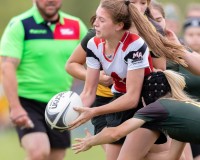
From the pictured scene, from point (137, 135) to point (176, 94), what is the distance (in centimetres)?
42

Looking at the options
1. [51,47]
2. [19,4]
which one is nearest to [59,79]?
[51,47]

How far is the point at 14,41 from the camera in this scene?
909cm

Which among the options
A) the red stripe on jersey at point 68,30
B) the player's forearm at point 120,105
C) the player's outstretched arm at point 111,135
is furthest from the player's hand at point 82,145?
the red stripe on jersey at point 68,30

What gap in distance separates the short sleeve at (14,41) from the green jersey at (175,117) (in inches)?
105

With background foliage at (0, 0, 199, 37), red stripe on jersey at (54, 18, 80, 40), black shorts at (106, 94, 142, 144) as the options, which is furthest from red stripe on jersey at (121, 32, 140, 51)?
background foliage at (0, 0, 199, 37)

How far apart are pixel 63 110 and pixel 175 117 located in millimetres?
900

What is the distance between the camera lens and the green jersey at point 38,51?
9141mm

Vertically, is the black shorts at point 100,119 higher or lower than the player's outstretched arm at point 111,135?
lower

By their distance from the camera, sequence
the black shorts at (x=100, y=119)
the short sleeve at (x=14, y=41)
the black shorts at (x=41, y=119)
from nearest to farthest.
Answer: the black shorts at (x=100, y=119)
the short sleeve at (x=14, y=41)
the black shorts at (x=41, y=119)

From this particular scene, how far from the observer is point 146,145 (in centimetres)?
694

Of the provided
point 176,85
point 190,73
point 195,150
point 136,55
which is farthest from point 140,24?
point 195,150

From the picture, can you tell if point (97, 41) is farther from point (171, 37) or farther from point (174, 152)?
point (174, 152)

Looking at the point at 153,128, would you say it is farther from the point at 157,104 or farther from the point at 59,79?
the point at 59,79

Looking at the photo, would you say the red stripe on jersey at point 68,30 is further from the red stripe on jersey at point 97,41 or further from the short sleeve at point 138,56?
the short sleeve at point 138,56
